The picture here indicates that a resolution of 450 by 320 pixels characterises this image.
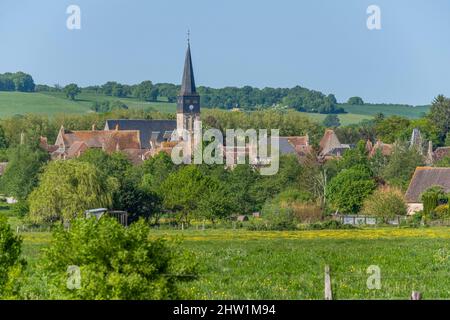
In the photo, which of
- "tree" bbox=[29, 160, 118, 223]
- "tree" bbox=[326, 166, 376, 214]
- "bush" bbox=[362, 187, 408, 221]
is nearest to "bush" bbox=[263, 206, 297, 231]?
"bush" bbox=[362, 187, 408, 221]

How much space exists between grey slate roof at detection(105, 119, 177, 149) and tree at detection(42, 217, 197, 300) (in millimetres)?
120652

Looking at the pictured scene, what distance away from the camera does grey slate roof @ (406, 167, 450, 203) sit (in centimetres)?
7269

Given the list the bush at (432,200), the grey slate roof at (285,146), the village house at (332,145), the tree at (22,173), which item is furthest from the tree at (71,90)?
the bush at (432,200)

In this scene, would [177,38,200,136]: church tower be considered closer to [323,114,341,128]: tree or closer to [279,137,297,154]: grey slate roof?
[279,137,297,154]: grey slate roof

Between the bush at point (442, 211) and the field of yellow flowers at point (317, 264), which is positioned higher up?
the field of yellow flowers at point (317, 264)

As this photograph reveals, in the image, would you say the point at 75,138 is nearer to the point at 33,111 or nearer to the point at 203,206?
the point at 33,111

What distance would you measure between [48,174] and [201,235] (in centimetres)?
1419

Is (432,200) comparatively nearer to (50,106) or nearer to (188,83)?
(188,83)

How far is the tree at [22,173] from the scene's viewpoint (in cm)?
7575

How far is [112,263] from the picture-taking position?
20844mm

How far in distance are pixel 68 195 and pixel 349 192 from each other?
53.9 ft

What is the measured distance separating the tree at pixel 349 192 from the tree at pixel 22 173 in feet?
52.2

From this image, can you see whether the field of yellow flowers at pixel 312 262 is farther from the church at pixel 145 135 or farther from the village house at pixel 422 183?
the church at pixel 145 135

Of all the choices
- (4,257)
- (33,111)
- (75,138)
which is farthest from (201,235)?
(33,111)
